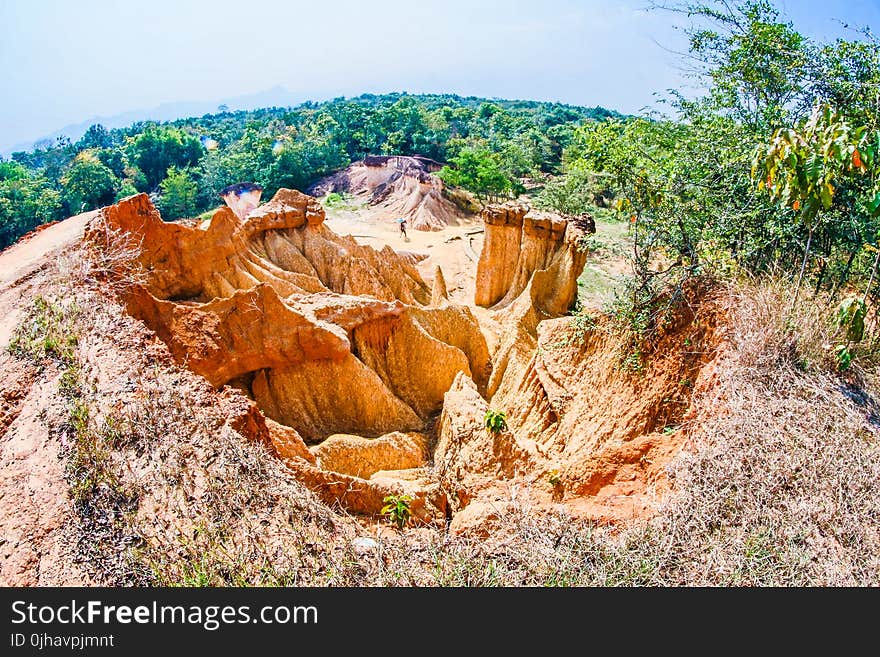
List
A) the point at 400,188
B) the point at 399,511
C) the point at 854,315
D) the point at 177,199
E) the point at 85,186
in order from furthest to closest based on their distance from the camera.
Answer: the point at 400,188 < the point at 177,199 < the point at 85,186 < the point at 399,511 < the point at 854,315

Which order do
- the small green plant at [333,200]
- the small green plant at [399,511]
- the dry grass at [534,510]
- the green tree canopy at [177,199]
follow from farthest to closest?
the small green plant at [333,200] → the green tree canopy at [177,199] → the small green plant at [399,511] → the dry grass at [534,510]

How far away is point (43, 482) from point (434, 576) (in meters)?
3.15

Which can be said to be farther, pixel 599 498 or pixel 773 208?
pixel 773 208

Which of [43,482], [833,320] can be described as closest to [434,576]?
[43,482]

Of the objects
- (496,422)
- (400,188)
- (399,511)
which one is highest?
(400,188)

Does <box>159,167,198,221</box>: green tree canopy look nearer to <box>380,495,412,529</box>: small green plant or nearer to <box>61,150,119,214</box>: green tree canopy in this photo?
<box>61,150,119,214</box>: green tree canopy

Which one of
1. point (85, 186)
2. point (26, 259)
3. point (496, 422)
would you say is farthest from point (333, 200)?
point (496, 422)

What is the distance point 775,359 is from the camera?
4859 mm

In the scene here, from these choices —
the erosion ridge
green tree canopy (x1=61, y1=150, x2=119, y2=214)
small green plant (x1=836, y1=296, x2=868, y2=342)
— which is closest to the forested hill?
green tree canopy (x1=61, y1=150, x2=119, y2=214)

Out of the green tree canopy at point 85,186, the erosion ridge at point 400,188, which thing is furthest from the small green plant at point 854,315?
the green tree canopy at point 85,186

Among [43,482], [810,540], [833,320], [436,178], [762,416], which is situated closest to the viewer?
[810,540]

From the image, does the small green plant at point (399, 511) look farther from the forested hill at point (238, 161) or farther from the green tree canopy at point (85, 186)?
the green tree canopy at point (85, 186)

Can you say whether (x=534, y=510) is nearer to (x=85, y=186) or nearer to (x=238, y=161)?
(x=85, y=186)

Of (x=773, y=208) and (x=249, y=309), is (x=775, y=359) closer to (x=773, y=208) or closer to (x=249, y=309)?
(x=773, y=208)
